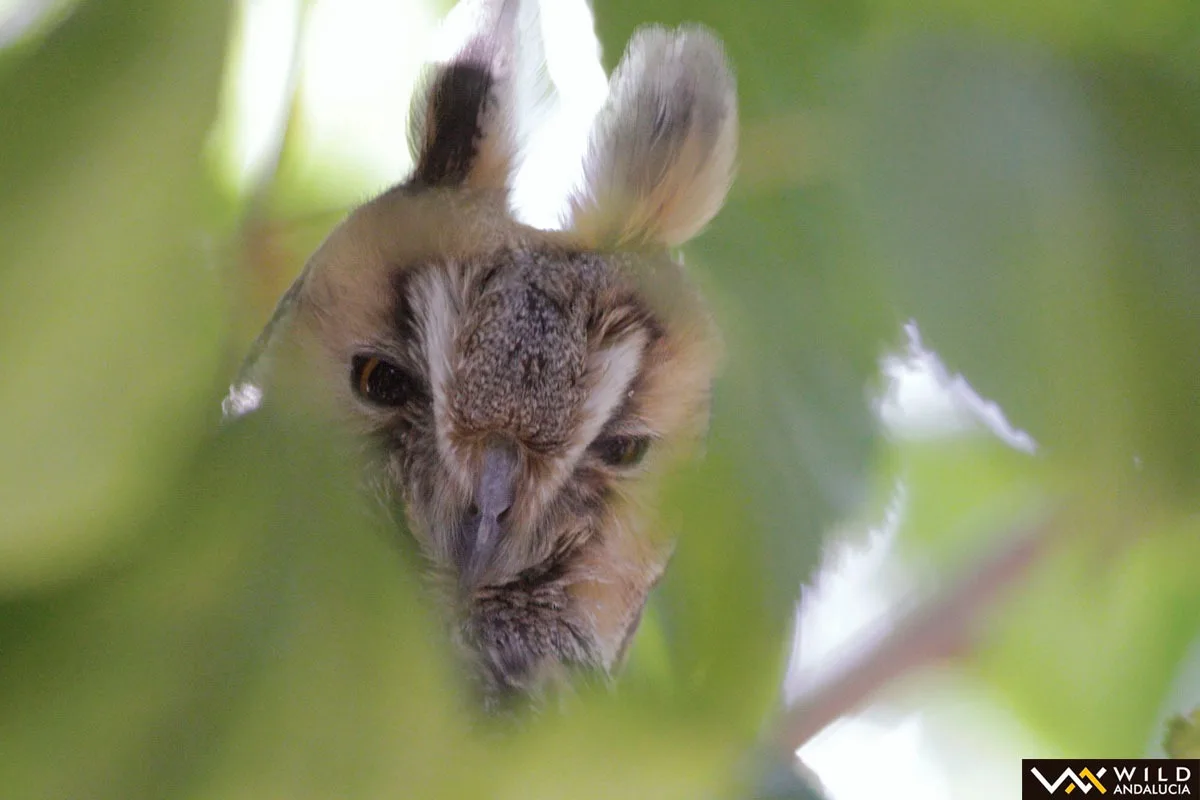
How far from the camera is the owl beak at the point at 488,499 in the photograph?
0.62 m

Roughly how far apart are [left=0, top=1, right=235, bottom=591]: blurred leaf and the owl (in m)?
0.19

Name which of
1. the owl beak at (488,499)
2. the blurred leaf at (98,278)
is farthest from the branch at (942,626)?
the blurred leaf at (98,278)

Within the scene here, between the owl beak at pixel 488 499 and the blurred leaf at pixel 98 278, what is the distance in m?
0.26

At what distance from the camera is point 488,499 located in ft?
2.05

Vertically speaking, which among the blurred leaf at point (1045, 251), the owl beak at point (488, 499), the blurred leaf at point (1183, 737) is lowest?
the blurred leaf at point (1183, 737)

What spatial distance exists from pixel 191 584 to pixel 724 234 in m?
0.43

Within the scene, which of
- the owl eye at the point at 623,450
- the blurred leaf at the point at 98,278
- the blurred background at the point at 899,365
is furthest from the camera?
the owl eye at the point at 623,450

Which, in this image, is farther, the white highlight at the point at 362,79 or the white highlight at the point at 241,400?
the white highlight at the point at 362,79

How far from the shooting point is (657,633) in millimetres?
634

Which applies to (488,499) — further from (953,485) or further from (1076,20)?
(1076,20)

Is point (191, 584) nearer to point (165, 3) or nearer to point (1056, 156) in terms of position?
point (165, 3)
